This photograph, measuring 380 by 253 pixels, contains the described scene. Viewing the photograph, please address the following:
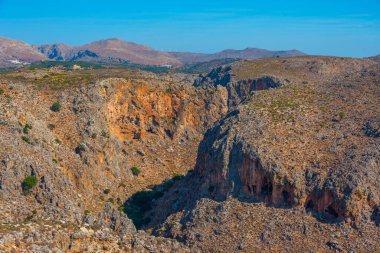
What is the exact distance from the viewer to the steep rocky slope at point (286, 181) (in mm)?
34844

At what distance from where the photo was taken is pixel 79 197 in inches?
1753

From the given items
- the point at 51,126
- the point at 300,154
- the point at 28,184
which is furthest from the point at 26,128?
the point at 300,154

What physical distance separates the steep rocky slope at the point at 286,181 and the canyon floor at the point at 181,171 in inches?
3.7

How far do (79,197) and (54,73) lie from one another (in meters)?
28.2

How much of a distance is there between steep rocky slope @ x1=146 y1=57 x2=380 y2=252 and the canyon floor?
0.31ft

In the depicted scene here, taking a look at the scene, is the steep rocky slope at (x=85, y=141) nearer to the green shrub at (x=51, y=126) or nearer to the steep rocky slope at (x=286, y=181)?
the green shrub at (x=51, y=126)

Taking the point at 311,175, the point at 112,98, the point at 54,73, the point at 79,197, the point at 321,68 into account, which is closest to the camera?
the point at 311,175

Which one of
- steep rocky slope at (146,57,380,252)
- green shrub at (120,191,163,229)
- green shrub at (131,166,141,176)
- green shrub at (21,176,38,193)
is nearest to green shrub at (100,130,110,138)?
green shrub at (131,166,141,176)

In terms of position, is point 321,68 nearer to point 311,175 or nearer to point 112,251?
point 311,175

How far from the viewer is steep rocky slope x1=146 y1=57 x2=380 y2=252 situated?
34844 mm

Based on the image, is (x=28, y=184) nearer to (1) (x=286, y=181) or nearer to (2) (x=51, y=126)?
(2) (x=51, y=126)

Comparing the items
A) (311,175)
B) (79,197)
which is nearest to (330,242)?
(311,175)

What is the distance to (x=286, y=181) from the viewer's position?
3722 centimetres

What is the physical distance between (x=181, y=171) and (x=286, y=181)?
2244 cm
